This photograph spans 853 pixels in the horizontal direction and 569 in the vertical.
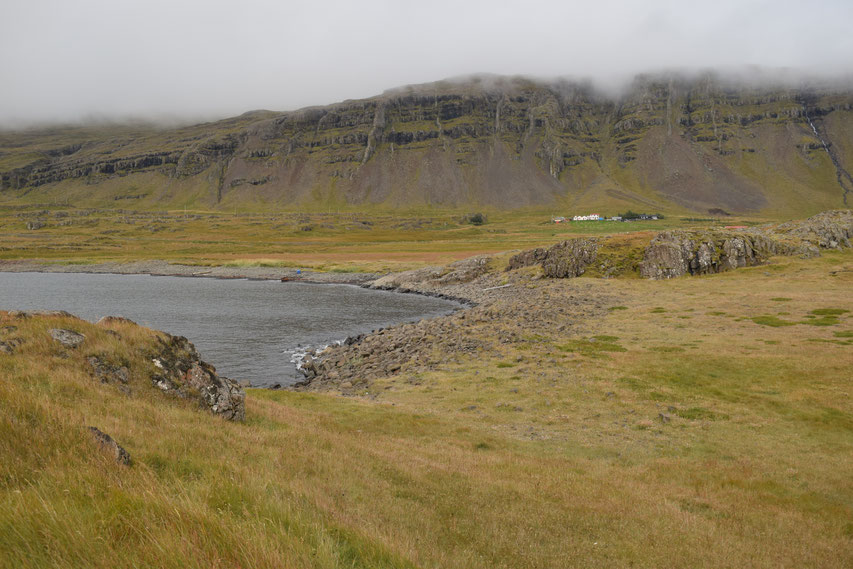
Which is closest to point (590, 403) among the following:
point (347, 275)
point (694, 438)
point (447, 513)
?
point (694, 438)

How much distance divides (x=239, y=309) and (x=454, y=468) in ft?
206

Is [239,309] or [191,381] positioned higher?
[191,381]

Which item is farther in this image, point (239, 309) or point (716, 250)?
point (716, 250)

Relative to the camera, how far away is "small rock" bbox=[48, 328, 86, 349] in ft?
45.0

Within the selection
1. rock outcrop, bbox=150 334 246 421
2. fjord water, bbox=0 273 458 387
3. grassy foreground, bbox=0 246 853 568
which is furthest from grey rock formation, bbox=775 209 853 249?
rock outcrop, bbox=150 334 246 421

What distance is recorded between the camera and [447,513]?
995 centimetres

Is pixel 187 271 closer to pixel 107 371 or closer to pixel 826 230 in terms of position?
pixel 107 371

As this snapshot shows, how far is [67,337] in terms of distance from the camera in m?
13.9

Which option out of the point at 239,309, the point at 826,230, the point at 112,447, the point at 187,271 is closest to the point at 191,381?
the point at 112,447

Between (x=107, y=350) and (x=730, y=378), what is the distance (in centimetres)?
2971

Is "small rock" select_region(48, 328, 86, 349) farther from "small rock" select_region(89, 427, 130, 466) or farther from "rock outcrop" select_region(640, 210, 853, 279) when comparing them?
"rock outcrop" select_region(640, 210, 853, 279)

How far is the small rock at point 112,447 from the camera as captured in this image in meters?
7.35

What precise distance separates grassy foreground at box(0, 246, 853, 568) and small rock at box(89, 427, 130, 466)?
0.17 m

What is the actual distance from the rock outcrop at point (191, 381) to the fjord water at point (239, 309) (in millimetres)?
20862
